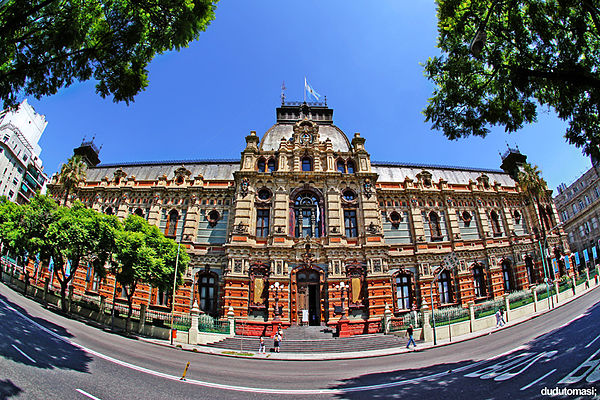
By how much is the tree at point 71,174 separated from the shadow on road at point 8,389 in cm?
3239

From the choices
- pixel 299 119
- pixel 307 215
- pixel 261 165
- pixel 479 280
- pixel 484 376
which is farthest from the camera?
pixel 299 119

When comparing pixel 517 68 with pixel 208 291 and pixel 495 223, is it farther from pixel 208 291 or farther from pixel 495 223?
pixel 495 223

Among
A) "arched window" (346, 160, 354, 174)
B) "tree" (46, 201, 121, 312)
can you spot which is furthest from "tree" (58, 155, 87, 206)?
"arched window" (346, 160, 354, 174)

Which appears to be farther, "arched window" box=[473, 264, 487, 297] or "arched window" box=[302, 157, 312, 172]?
"arched window" box=[302, 157, 312, 172]

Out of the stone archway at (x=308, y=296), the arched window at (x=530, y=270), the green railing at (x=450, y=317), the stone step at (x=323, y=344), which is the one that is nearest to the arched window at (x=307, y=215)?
the stone archway at (x=308, y=296)

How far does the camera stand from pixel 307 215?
104ft

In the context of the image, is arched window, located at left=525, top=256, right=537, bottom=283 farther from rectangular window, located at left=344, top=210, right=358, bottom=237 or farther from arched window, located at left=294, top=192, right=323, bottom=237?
arched window, located at left=294, top=192, right=323, bottom=237

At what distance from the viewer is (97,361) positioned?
12.9 m

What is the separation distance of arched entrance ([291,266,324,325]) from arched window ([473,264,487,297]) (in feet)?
58.1

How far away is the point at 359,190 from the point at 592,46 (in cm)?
2176

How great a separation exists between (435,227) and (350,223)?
10.8m

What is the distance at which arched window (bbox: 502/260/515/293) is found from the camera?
110 ft

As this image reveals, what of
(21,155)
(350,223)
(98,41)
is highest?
(21,155)

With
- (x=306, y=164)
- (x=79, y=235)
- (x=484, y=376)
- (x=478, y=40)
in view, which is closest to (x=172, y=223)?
(x=79, y=235)
